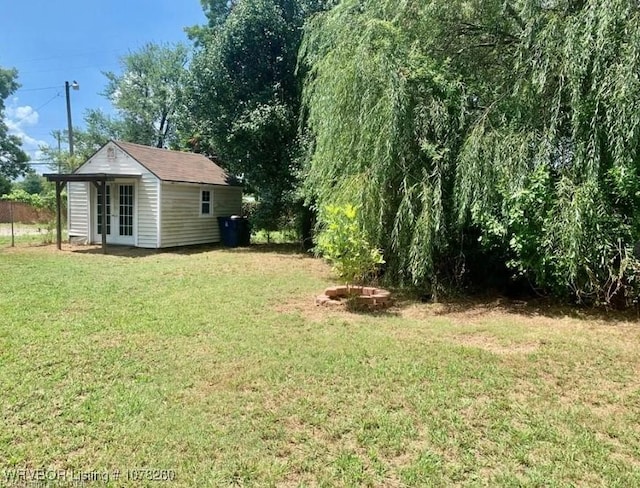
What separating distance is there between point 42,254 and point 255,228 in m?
6.24

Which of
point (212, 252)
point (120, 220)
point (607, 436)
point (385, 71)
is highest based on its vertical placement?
point (385, 71)

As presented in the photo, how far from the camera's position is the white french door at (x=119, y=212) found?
1355 cm

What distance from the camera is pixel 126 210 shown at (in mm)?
13680

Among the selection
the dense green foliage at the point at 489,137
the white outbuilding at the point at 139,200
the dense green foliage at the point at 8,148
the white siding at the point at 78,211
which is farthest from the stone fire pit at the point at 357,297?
the dense green foliage at the point at 8,148

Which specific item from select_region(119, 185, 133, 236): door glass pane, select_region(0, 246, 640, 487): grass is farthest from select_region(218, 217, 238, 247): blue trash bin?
select_region(0, 246, 640, 487): grass

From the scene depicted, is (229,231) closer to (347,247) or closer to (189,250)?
(189,250)

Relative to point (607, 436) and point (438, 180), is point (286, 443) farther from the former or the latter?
point (438, 180)

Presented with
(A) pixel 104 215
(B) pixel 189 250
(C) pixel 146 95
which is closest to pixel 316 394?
(B) pixel 189 250

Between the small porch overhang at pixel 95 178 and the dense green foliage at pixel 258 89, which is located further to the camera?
the dense green foliage at pixel 258 89

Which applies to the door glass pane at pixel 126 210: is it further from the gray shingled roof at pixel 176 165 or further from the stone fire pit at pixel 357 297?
the stone fire pit at pixel 357 297

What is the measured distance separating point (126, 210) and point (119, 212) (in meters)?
0.30

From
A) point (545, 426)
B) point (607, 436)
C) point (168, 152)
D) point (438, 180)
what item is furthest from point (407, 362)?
point (168, 152)

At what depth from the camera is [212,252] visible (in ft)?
41.9

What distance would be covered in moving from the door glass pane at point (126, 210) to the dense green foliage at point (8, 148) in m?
28.7
